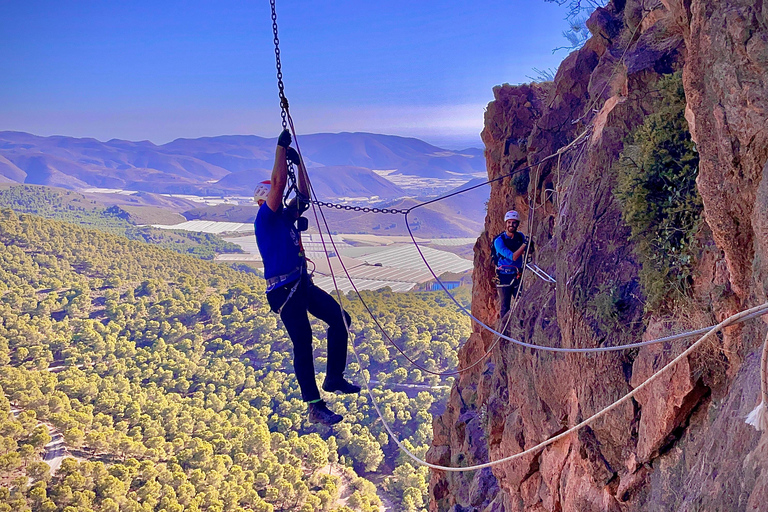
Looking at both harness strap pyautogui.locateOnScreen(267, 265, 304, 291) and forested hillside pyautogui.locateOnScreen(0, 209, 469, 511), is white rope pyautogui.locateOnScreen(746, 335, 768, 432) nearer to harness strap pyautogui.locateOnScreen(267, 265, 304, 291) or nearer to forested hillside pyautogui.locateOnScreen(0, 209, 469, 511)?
harness strap pyautogui.locateOnScreen(267, 265, 304, 291)

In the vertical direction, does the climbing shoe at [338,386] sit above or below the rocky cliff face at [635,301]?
below

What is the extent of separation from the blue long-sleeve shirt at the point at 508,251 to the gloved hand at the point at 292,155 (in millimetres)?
4276

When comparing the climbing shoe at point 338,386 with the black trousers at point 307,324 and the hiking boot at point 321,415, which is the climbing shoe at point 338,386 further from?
the hiking boot at point 321,415

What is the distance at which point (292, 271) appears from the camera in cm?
620

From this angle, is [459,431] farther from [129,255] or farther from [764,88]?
[129,255]

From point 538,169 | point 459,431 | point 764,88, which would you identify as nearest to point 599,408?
point 764,88

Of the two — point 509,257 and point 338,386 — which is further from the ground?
point 509,257

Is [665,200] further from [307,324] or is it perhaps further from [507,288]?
[507,288]

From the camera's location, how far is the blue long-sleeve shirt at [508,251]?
9242mm

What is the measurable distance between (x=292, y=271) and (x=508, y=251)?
14.2ft

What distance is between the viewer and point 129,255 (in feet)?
335

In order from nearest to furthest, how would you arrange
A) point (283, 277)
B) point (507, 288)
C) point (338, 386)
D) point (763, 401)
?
point (763, 401), point (283, 277), point (338, 386), point (507, 288)

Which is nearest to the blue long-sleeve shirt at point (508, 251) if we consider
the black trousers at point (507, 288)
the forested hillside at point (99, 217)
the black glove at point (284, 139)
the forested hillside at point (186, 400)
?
the black trousers at point (507, 288)

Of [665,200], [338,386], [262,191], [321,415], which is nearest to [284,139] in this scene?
[262,191]
